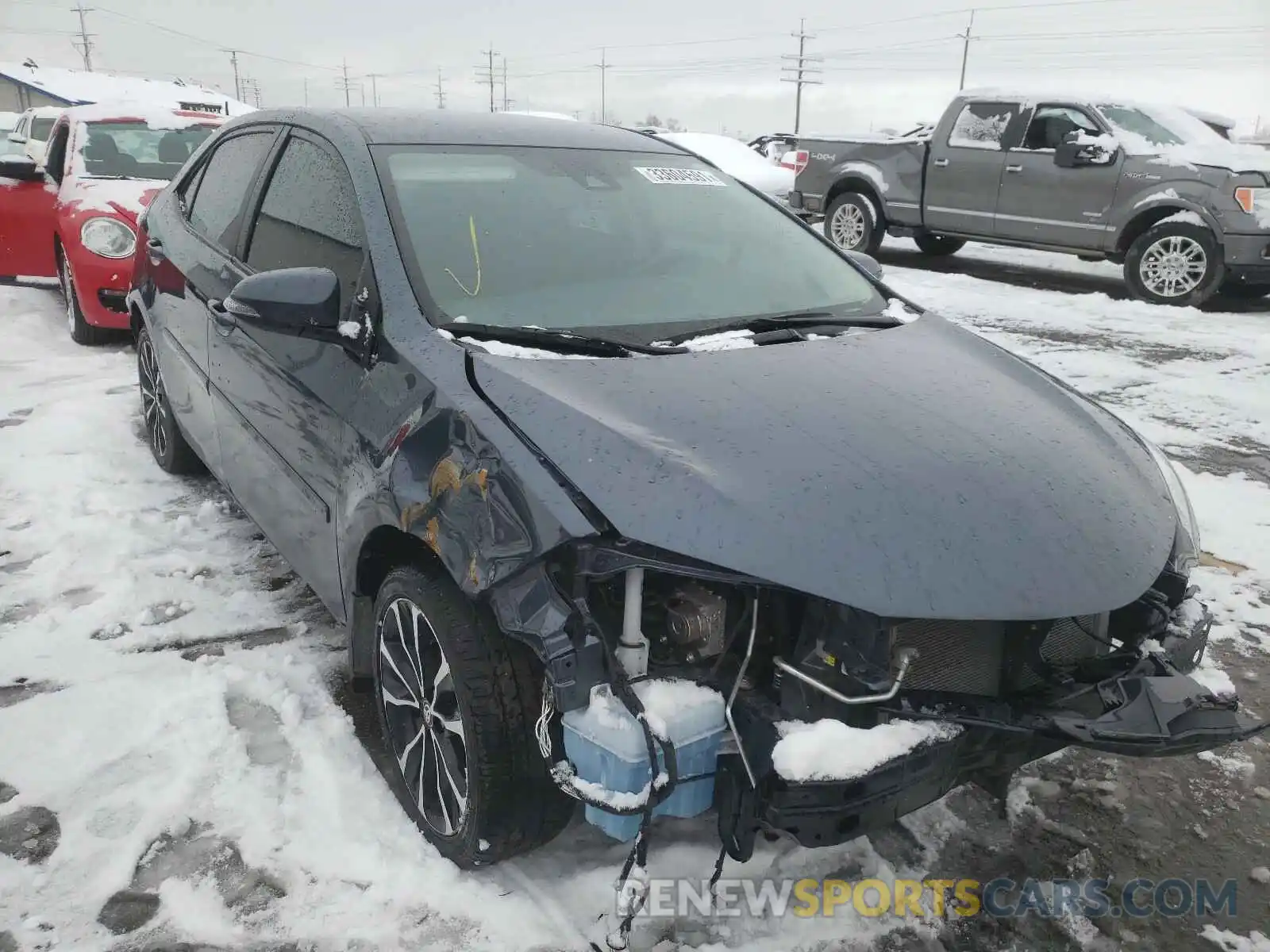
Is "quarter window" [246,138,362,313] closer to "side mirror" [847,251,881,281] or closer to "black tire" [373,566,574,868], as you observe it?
"black tire" [373,566,574,868]

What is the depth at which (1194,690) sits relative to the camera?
181 centimetres

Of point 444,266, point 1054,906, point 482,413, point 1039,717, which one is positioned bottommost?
point 1054,906

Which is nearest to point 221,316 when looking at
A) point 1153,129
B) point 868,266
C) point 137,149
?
point 868,266

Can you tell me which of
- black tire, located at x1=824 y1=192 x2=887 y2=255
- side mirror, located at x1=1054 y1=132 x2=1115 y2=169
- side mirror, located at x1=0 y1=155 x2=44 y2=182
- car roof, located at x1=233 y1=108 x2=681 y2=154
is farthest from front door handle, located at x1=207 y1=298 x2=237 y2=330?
black tire, located at x1=824 y1=192 x2=887 y2=255

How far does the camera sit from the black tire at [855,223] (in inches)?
434

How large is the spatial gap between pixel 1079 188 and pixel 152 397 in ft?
27.6

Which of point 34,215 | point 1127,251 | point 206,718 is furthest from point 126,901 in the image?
point 1127,251

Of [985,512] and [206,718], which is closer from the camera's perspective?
[985,512]

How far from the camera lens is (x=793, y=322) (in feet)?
8.73

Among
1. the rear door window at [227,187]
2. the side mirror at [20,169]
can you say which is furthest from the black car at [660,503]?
the side mirror at [20,169]

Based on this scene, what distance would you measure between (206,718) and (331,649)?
0.48 meters

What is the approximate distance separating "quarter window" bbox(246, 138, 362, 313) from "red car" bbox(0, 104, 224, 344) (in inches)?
148

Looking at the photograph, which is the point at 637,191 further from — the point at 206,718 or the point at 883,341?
the point at 206,718

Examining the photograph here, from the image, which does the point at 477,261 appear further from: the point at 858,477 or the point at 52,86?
the point at 52,86
